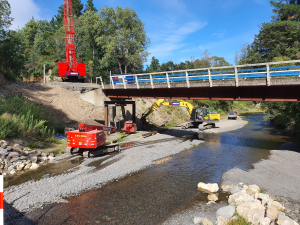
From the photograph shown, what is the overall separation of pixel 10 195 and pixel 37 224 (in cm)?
303

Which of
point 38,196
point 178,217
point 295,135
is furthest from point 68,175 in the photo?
point 295,135

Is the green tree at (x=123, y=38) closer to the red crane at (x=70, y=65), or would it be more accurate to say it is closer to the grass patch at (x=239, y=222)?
the red crane at (x=70, y=65)

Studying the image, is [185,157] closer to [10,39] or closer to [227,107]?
[10,39]

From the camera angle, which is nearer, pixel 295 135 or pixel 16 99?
pixel 16 99

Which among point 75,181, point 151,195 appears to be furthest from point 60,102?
point 151,195

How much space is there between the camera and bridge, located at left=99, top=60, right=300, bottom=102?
13719mm

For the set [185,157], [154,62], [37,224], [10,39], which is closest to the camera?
[37,224]

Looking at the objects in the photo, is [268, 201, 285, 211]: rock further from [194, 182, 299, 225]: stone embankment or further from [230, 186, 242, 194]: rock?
[230, 186, 242, 194]: rock

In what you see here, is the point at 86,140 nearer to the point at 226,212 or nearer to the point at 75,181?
the point at 75,181

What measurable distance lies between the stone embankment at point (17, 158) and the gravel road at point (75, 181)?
9.08 ft

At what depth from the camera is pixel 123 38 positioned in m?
45.8

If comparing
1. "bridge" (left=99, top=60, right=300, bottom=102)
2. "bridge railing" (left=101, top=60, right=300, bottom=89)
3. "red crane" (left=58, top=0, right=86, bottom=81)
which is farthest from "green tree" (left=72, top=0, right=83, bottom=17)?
"bridge" (left=99, top=60, right=300, bottom=102)

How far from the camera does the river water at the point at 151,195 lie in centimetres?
827

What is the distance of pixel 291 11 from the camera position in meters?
47.4
